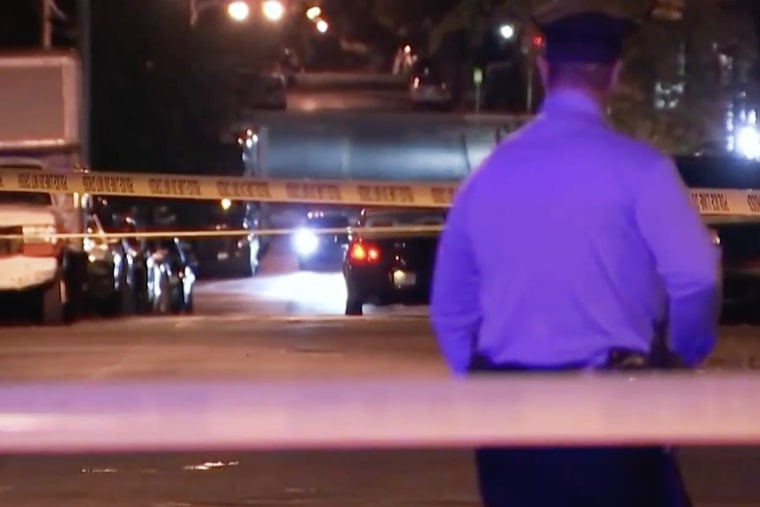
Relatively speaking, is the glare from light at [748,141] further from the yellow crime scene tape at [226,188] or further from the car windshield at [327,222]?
the yellow crime scene tape at [226,188]

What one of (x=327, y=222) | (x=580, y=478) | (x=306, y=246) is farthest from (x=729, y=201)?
(x=306, y=246)

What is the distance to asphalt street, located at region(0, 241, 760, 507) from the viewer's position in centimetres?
Answer: 828

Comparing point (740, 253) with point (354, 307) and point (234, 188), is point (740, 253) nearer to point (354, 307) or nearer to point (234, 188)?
point (234, 188)

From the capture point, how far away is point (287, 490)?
834 cm

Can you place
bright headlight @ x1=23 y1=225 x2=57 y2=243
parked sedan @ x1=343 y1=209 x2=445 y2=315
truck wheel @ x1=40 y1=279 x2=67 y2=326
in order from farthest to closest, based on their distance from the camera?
parked sedan @ x1=343 y1=209 x2=445 y2=315, truck wheel @ x1=40 y1=279 x2=67 y2=326, bright headlight @ x1=23 y1=225 x2=57 y2=243

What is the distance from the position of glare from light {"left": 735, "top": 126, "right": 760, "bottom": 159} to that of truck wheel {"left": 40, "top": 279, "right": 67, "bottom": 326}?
567 inches

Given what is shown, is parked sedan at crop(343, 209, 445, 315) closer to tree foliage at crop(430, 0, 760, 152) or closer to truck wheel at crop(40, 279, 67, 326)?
tree foliage at crop(430, 0, 760, 152)

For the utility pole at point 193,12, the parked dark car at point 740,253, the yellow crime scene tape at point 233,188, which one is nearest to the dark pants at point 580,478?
the parked dark car at point 740,253

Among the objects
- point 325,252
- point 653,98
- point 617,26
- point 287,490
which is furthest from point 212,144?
point 617,26

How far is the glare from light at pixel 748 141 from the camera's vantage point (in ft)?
99.8

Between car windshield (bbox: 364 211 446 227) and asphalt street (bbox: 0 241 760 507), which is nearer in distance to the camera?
asphalt street (bbox: 0 241 760 507)

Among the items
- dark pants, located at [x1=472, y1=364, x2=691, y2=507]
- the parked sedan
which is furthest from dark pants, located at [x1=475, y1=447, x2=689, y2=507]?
the parked sedan

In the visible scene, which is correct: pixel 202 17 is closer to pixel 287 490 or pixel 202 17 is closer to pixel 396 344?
pixel 396 344

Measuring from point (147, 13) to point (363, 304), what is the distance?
1745 cm
